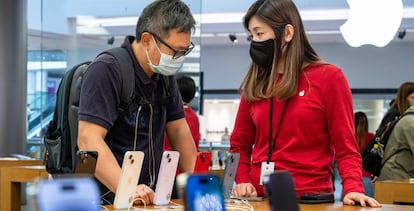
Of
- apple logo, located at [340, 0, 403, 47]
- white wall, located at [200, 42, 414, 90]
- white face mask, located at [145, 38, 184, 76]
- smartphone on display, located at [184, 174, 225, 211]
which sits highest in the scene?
apple logo, located at [340, 0, 403, 47]

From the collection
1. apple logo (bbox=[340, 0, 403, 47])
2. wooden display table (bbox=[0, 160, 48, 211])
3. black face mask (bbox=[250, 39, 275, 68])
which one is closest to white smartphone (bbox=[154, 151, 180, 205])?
black face mask (bbox=[250, 39, 275, 68])

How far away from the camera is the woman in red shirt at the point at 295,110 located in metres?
1.93

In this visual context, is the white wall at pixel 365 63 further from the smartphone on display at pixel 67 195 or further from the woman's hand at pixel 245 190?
the smartphone on display at pixel 67 195

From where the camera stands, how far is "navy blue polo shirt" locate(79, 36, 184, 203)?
5.96 ft

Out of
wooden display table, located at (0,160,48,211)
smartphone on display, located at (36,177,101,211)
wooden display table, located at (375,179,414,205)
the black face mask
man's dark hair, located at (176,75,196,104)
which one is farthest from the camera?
man's dark hair, located at (176,75,196,104)

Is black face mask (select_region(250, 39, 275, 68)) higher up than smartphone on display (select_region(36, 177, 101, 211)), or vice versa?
black face mask (select_region(250, 39, 275, 68))

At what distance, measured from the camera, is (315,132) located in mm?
1957

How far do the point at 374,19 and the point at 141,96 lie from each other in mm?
5457

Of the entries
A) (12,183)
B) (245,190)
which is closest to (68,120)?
(245,190)

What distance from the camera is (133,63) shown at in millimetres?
1950

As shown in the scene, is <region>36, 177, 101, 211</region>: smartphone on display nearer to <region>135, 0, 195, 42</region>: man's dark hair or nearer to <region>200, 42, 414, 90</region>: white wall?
Answer: <region>135, 0, 195, 42</region>: man's dark hair

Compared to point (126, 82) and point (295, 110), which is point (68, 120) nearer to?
point (126, 82)

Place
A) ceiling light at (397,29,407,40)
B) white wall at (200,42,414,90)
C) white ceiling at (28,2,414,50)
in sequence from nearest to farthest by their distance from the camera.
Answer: white ceiling at (28,2,414,50) < ceiling light at (397,29,407,40) < white wall at (200,42,414,90)

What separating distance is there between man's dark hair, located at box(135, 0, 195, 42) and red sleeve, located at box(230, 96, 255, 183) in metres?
0.35
